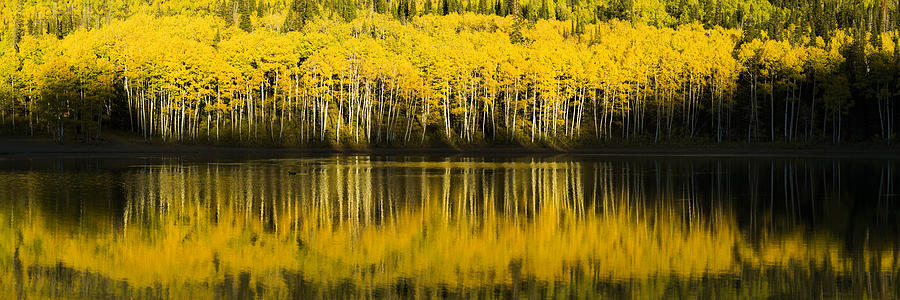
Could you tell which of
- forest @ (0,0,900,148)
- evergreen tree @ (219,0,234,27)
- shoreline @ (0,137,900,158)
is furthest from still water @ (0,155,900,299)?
evergreen tree @ (219,0,234,27)

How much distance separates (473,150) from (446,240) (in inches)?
2591

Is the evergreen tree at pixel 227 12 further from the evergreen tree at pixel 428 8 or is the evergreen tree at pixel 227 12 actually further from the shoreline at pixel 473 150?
the shoreline at pixel 473 150

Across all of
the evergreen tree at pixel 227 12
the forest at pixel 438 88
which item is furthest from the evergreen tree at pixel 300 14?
the evergreen tree at pixel 227 12

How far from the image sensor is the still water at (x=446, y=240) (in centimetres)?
1453

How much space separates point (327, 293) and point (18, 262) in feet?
22.5

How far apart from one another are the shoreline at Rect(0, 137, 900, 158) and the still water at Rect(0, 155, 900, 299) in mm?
40179

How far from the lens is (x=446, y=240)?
65.4 feet


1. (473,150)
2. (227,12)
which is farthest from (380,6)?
(473,150)

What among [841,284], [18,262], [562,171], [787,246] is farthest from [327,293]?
[562,171]

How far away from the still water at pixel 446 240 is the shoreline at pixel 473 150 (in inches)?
1582

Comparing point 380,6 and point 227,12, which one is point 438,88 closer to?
point 227,12

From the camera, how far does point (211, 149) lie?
259 feet

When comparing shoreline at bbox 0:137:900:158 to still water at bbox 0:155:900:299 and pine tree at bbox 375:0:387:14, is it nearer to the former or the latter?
still water at bbox 0:155:900:299

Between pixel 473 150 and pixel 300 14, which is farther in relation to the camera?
pixel 300 14
